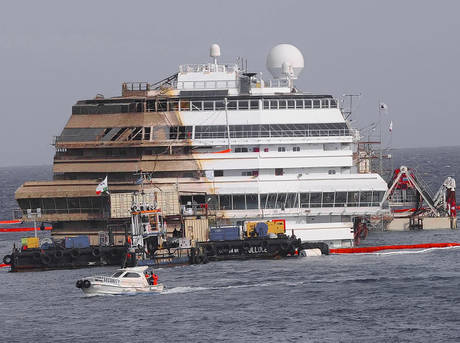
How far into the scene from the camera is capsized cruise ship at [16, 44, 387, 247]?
104m

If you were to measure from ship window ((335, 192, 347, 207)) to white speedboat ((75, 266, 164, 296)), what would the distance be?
27.6 m

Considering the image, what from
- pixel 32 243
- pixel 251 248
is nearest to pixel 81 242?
pixel 32 243

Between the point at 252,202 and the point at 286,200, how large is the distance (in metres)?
3.26

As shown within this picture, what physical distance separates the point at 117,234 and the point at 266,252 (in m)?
14.3

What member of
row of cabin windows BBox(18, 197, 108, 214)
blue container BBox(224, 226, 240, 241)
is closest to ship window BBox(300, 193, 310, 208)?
blue container BBox(224, 226, 240, 241)

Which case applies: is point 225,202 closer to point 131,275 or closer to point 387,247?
point 387,247

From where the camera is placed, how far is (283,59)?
13338 cm

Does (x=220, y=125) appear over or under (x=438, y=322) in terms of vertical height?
over

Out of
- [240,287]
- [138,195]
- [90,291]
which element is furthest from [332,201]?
[90,291]

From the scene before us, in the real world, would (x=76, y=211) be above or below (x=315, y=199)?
below

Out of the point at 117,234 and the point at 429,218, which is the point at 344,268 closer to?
the point at 117,234

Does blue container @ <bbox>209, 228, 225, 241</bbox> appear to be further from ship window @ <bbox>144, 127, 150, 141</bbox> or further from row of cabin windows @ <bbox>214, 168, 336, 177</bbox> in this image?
ship window @ <bbox>144, 127, 150, 141</bbox>

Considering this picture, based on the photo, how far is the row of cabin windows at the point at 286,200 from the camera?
104188 millimetres

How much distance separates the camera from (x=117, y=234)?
336ft
